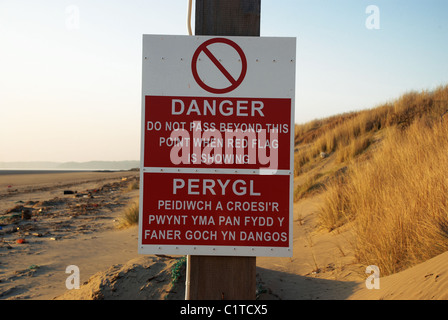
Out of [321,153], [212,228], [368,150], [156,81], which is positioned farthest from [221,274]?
[321,153]

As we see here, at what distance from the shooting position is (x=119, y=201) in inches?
571

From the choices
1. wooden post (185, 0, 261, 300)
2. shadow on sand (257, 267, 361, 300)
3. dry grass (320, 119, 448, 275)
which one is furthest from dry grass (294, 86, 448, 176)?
wooden post (185, 0, 261, 300)

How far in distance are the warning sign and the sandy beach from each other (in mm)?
1622

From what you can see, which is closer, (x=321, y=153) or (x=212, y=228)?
(x=212, y=228)

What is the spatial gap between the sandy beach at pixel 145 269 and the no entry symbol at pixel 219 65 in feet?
7.35

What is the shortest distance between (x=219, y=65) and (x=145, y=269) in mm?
2964

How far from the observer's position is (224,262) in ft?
8.22

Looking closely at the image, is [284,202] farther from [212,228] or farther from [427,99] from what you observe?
[427,99]

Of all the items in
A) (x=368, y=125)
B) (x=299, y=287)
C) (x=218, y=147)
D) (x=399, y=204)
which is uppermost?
(x=368, y=125)

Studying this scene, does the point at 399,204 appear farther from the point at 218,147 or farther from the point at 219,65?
the point at 219,65

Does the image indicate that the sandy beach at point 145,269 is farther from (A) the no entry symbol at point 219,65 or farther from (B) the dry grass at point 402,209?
(A) the no entry symbol at point 219,65

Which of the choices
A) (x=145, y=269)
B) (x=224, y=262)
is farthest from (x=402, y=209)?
(x=145, y=269)

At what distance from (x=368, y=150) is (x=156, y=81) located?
29.5ft

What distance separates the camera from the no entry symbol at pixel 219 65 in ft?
8.35
